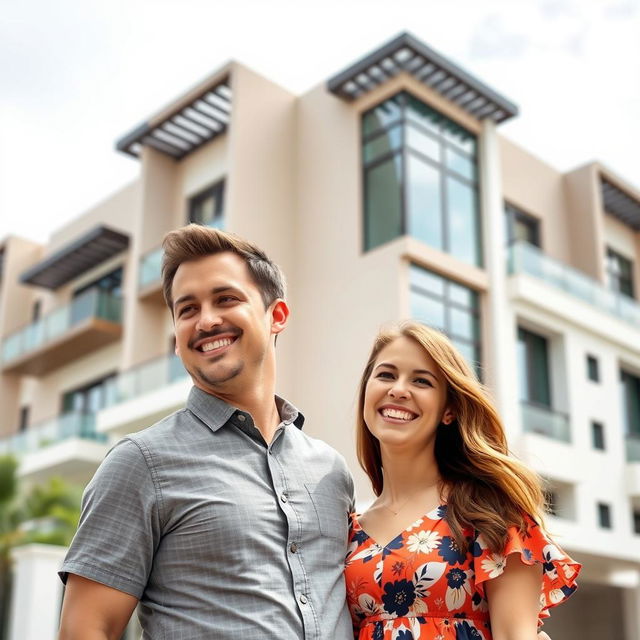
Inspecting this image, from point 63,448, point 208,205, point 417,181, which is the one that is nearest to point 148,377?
point 63,448

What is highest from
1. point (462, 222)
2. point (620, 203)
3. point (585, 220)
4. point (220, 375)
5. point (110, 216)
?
point (620, 203)

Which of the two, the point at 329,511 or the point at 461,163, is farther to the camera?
the point at 461,163

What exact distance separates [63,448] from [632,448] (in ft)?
43.9

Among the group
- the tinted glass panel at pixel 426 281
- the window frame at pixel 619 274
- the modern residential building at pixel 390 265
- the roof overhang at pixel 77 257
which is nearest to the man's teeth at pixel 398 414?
the modern residential building at pixel 390 265

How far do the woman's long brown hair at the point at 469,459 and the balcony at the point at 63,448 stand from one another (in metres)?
18.6

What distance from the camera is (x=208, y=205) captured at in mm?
22891

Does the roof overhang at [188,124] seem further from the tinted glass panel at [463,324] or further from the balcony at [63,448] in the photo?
the tinted glass panel at [463,324]

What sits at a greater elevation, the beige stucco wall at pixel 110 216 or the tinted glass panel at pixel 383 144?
the beige stucco wall at pixel 110 216

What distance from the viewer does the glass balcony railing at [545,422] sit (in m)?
20.1

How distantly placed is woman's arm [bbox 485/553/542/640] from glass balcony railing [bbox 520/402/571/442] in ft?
55.3

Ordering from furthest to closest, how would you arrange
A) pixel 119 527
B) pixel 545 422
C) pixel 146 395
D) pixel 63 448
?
pixel 63 448 < pixel 545 422 < pixel 146 395 < pixel 119 527

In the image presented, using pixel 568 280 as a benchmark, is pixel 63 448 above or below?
below

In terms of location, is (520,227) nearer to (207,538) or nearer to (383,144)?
(383,144)

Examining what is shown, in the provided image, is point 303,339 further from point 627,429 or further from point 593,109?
point 627,429
